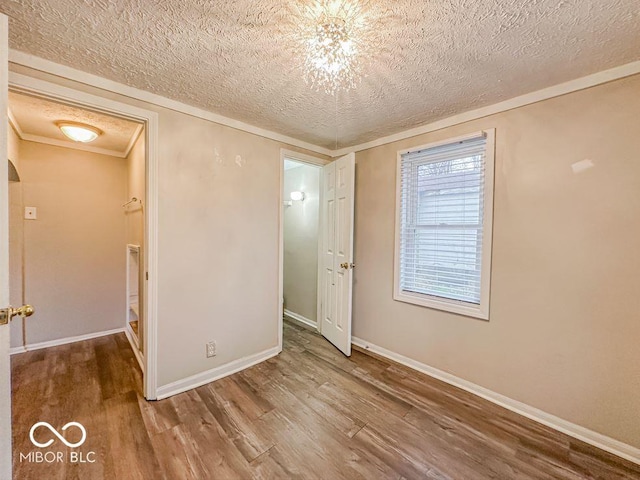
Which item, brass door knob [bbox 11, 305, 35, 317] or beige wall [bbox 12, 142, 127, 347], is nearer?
brass door knob [bbox 11, 305, 35, 317]

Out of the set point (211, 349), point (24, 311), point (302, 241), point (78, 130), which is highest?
point (78, 130)

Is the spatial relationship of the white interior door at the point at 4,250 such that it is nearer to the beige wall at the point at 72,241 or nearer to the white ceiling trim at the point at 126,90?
the white ceiling trim at the point at 126,90

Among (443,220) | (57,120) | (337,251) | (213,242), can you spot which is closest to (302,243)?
(337,251)

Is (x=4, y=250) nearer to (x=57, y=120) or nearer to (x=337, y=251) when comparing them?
(x=57, y=120)

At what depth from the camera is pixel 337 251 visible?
3008mm

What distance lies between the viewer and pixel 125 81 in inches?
72.6

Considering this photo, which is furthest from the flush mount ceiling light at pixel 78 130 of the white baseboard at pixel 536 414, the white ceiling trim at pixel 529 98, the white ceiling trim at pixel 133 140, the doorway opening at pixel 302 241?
the white baseboard at pixel 536 414

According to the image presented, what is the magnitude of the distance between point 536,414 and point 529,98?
2.28 meters

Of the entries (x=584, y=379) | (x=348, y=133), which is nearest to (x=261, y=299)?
(x=348, y=133)

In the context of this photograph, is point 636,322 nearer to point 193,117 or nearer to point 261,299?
point 261,299

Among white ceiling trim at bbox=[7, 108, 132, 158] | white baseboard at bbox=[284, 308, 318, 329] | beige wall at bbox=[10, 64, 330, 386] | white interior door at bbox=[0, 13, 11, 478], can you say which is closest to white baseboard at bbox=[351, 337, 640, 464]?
white baseboard at bbox=[284, 308, 318, 329]

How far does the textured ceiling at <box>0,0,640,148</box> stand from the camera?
124 cm

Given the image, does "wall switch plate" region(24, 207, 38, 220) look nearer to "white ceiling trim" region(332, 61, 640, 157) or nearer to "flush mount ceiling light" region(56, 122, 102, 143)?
"flush mount ceiling light" region(56, 122, 102, 143)

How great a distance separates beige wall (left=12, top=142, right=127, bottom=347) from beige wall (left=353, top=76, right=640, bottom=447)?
3.87m
